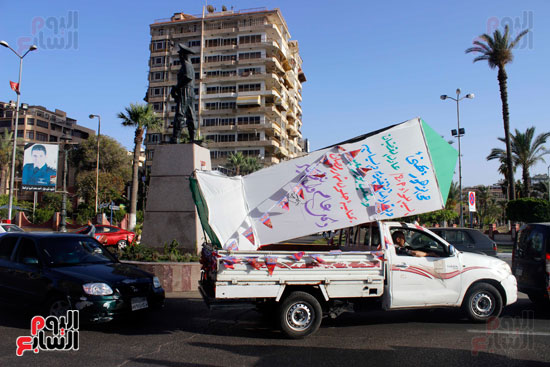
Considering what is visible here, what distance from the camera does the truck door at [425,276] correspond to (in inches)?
260

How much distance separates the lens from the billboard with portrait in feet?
97.8

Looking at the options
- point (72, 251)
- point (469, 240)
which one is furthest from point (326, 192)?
point (469, 240)

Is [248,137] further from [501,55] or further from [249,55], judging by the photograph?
[501,55]

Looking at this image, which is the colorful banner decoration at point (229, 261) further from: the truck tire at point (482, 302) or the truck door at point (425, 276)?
the truck tire at point (482, 302)

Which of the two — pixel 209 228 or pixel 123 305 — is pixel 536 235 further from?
pixel 123 305

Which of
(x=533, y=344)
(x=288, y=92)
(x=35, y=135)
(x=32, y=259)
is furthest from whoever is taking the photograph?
(x=35, y=135)

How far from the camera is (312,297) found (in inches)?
246

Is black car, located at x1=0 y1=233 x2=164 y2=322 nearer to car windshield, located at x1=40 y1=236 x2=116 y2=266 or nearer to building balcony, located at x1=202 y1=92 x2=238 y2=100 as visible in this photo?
car windshield, located at x1=40 y1=236 x2=116 y2=266

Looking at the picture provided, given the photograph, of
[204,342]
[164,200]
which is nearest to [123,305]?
[204,342]

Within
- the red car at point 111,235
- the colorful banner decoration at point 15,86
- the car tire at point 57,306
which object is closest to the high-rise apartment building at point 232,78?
the colorful banner decoration at point 15,86

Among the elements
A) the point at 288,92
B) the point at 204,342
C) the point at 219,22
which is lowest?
the point at 204,342

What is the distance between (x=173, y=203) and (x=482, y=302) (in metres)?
8.00

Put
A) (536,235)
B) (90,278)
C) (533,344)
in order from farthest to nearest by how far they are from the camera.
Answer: (536,235)
(90,278)
(533,344)

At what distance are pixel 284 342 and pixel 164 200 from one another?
6876 mm
